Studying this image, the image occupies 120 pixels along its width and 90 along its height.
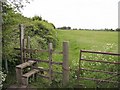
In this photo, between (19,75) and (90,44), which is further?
(90,44)

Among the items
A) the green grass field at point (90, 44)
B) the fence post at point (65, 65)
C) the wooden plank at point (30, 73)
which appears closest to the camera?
the fence post at point (65, 65)

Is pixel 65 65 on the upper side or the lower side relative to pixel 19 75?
upper

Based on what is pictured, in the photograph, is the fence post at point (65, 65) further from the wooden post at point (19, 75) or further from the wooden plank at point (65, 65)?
the wooden post at point (19, 75)

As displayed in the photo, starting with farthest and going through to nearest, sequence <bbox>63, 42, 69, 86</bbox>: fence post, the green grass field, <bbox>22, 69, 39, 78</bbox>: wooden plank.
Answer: the green grass field < <bbox>22, 69, 39, 78</bbox>: wooden plank < <bbox>63, 42, 69, 86</bbox>: fence post

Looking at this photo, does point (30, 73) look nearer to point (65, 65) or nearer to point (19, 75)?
point (19, 75)

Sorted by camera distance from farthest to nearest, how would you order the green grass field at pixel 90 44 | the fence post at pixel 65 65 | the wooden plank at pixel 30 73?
the green grass field at pixel 90 44 → the wooden plank at pixel 30 73 → the fence post at pixel 65 65

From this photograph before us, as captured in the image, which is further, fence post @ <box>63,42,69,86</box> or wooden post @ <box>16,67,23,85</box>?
wooden post @ <box>16,67,23,85</box>

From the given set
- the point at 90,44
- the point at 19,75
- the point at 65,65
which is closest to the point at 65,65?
the point at 65,65

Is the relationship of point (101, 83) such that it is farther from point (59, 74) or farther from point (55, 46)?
point (55, 46)

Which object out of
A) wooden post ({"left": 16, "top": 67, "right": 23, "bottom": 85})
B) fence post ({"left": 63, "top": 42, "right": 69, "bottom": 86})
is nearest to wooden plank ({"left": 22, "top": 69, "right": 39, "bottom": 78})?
wooden post ({"left": 16, "top": 67, "right": 23, "bottom": 85})

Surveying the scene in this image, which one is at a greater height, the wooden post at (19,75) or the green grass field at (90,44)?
the green grass field at (90,44)

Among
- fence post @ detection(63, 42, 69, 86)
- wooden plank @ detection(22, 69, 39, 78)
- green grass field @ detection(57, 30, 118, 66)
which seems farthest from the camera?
green grass field @ detection(57, 30, 118, 66)

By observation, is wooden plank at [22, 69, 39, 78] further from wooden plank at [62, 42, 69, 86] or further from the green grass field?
the green grass field

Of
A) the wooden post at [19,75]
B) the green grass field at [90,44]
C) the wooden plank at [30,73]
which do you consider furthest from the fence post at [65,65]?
the green grass field at [90,44]
